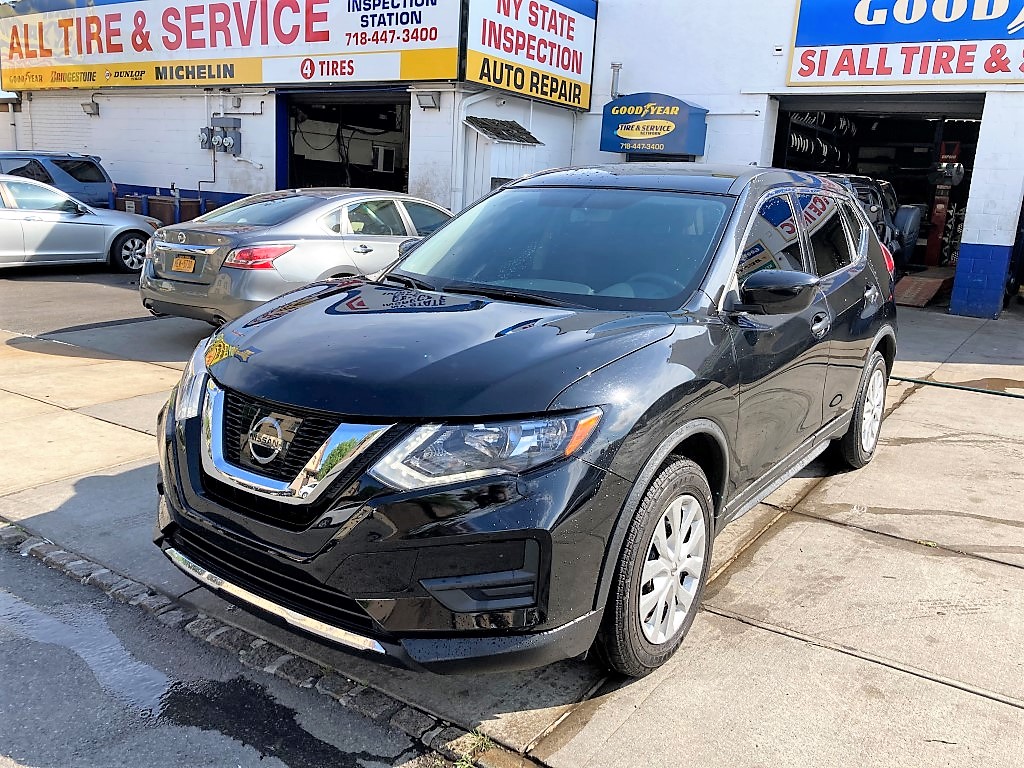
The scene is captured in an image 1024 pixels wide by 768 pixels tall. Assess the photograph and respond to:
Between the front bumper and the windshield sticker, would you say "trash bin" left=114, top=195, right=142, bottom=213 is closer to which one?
the windshield sticker

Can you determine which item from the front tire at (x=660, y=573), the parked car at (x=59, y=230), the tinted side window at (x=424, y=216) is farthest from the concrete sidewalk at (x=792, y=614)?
the parked car at (x=59, y=230)

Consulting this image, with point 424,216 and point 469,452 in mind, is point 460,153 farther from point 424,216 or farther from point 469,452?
point 469,452

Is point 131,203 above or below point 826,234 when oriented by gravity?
below

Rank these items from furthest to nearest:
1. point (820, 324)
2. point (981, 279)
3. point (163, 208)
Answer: point (163, 208) < point (981, 279) < point (820, 324)

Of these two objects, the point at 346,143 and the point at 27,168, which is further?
the point at 346,143

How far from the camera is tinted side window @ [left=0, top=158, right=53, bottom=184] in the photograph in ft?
45.3

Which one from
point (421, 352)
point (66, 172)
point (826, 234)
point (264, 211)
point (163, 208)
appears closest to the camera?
point (421, 352)

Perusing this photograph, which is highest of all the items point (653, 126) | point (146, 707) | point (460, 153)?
point (653, 126)

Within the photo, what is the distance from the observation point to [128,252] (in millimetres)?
12578

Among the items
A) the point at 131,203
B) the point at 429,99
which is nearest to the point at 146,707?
the point at 429,99

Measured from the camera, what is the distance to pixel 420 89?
13.4 m

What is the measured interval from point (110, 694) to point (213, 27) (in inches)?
609

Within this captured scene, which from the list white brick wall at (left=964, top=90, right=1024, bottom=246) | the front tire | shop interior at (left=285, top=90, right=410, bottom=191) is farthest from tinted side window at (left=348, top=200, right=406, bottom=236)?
white brick wall at (left=964, top=90, right=1024, bottom=246)

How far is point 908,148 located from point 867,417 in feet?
65.7
